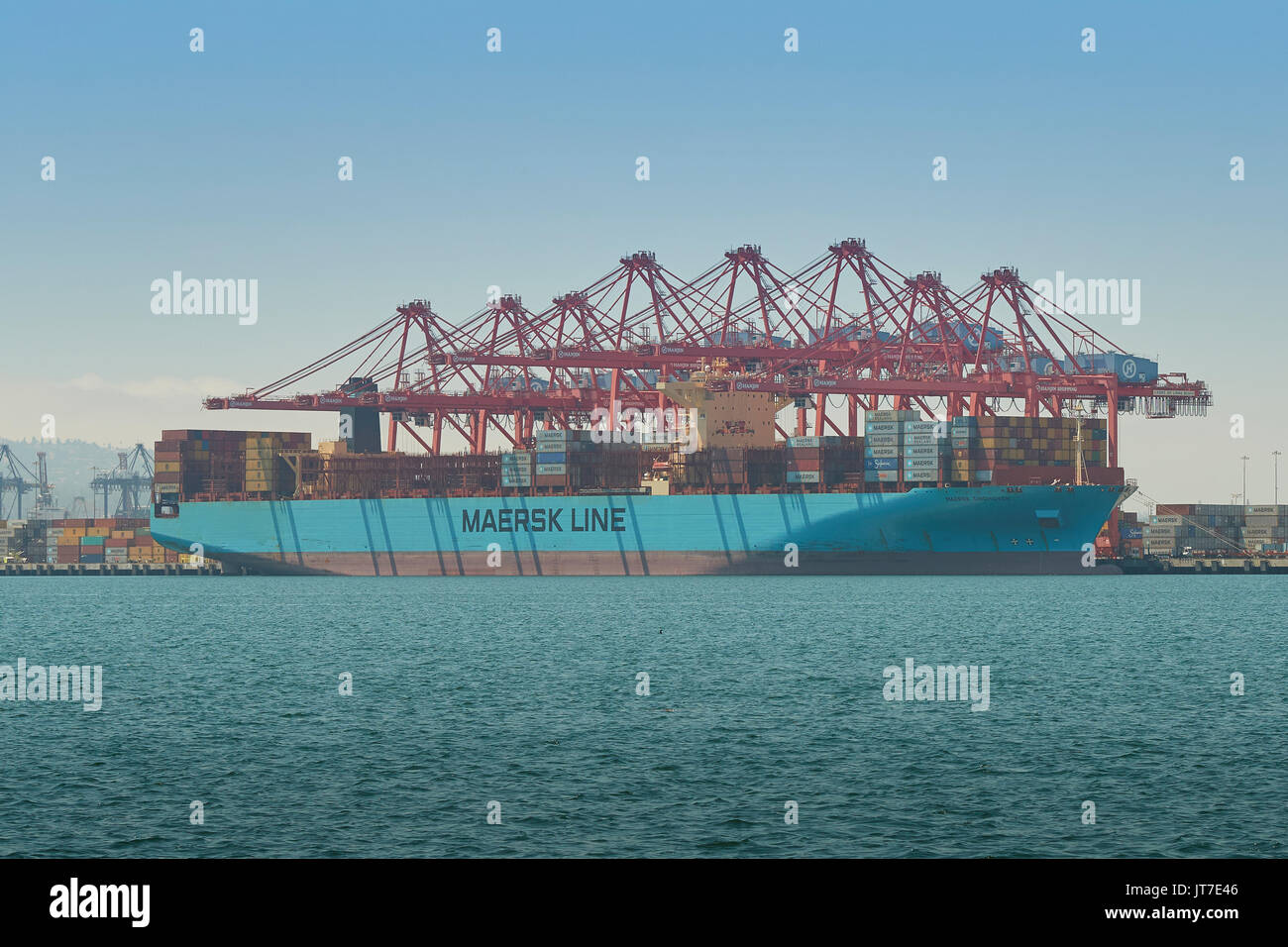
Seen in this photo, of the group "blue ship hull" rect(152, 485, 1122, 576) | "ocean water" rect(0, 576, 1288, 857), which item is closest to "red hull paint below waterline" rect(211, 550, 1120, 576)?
"blue ship hull" rect(152, 485, 1122, 576)

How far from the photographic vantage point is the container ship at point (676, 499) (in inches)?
3885

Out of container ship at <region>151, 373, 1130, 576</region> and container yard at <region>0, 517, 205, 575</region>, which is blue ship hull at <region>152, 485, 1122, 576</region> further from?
container yard at <region>0, 517, 205, 575</region>

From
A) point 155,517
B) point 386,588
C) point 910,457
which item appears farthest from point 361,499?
point 910,457

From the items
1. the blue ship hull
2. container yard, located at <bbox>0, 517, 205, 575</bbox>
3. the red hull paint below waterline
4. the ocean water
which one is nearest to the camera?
the ocean water

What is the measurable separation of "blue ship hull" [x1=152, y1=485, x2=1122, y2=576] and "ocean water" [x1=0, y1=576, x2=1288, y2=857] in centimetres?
3331

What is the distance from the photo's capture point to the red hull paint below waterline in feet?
331

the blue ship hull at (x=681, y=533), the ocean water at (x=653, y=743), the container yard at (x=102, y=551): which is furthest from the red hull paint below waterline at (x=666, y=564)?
the container yard at (x=102, y=551)

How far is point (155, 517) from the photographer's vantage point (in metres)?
131

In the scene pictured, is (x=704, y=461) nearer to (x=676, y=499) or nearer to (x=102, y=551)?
(x=676, y=499)

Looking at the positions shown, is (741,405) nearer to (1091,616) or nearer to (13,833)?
(1091,616)

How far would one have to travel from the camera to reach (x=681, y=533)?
348ft
